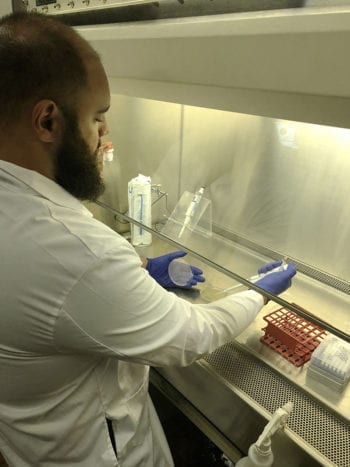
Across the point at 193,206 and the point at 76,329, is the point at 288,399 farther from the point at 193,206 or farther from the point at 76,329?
the point at 193,206

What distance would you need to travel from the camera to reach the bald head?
64 centimetres

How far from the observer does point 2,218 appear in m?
0.67

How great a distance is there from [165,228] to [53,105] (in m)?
0.73

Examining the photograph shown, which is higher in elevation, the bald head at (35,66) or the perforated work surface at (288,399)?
the bald head at (35,66)

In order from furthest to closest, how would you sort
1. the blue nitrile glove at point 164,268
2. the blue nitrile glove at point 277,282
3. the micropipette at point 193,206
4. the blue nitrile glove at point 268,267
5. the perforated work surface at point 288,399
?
1. the micropipette at point 193,206
2. the blue nitrile glove at point 164,268
3. the blue nitrile glove at point 268,267
4. the blue nitrile glove at point 277,282
5. the perforated work surface at point 288,399

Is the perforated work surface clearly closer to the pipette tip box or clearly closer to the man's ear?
the pipette tip box

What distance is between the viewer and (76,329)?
0.67m

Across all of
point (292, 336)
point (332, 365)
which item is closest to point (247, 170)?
point (292, 336)

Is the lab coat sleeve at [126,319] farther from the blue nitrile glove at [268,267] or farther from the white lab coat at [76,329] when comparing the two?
the blue nitrile glove at [268,267]

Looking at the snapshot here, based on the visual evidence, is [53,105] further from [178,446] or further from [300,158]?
[178,446]

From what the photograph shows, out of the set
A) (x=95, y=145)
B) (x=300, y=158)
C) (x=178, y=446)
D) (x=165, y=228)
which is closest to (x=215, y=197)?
(x=165, y=228)

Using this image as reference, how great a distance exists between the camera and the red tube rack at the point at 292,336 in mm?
937

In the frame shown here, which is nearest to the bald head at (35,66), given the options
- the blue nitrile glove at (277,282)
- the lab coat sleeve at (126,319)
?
the lab coat sleeve at (126,319)

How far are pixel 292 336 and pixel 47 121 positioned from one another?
0.77 meters
